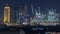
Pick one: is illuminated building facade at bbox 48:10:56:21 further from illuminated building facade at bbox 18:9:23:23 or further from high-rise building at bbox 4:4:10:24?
high-rise building at bbox 4:4:10:24

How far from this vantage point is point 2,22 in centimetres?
1173

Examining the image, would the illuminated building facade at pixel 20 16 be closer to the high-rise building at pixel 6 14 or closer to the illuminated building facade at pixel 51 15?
the high-rise building at pixel 6 14

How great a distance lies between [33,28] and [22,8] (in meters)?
0.40

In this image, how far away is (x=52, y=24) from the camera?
38.7 feet

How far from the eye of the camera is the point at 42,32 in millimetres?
11812

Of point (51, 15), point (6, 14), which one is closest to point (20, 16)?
point (6, 14)

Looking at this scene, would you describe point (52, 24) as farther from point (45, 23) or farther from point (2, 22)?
point (2, 22)

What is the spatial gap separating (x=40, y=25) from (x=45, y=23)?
0.30 feet

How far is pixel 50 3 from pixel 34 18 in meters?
0.37

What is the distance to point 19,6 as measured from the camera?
11867mm

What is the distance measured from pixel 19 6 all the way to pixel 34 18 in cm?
33

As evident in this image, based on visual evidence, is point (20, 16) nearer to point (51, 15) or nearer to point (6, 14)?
point (6, 14)

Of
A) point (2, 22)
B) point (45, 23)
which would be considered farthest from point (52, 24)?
point (2, 22)

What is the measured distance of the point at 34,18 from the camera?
11.8 m
